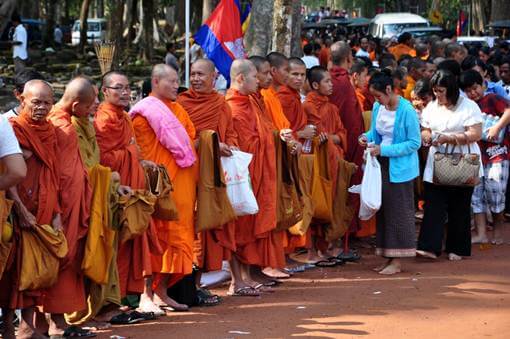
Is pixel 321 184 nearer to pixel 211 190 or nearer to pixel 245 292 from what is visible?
pixel 245 292

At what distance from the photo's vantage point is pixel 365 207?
31.8ft

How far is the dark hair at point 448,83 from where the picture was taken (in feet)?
32.9

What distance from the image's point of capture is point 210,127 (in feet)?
27.9

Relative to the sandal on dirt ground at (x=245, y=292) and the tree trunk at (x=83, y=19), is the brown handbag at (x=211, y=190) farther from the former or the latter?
the tree trunk at (x=83, y=19)

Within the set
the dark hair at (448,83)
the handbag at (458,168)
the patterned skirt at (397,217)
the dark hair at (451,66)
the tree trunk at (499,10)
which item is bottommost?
the patterned skirt at (397,217)

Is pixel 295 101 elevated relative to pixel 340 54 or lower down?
lower down

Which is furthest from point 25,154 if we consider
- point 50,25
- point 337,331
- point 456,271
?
point 50,25

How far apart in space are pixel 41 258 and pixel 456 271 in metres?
4.61

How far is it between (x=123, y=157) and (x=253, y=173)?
1710mm

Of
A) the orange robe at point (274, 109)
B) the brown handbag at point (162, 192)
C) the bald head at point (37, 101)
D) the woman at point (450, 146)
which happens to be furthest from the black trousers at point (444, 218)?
the bald head at point (37, 101)

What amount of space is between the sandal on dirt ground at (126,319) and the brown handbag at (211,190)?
2.82 feet

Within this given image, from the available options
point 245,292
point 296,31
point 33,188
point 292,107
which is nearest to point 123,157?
point 33,188

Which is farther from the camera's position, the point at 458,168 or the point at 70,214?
the point at 458,168

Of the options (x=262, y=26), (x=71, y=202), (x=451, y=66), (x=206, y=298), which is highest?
(x=262, y=26)
